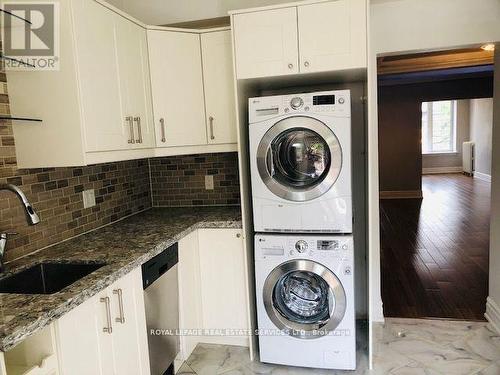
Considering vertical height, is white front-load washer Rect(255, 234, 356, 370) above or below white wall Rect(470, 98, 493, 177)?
below

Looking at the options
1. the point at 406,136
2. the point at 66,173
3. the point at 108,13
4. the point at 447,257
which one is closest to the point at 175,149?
the point at 66,173

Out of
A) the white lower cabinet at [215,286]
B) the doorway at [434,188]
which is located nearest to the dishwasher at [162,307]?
the white lower cabinet at [215,286]

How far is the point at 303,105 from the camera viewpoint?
211cm

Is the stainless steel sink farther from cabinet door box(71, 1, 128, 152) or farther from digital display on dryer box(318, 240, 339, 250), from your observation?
digital display on dryer box(318, 240, 339, 250)

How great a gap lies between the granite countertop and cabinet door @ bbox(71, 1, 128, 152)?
528 millimetres

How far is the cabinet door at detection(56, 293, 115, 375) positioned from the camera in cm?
131

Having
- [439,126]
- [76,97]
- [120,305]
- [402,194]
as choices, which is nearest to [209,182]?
[76,97]

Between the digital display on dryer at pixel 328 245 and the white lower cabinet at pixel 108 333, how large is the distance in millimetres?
1027

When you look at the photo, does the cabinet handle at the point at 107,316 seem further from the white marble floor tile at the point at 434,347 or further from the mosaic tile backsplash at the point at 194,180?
the white marble floor tile at the point at 434,347

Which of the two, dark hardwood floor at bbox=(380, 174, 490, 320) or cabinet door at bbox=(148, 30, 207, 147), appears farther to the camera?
dark hardwood floor at bbox=(380, 174, 490, 320)

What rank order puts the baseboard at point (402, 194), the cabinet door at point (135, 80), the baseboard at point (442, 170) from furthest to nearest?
the baseboard at point (442, 170), the baseboard at point (402, 194), the cabinet door at point (135, 80)

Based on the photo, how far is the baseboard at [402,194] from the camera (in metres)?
7.79

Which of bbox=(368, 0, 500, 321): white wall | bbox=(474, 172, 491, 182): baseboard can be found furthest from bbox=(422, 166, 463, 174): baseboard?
bbox=(368, 0, 500, 321): white wall

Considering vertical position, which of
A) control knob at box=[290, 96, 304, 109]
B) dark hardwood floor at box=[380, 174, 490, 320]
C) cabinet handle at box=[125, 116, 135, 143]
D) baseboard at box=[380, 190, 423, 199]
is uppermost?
control knob at box=[290, 96, 304, 109]
